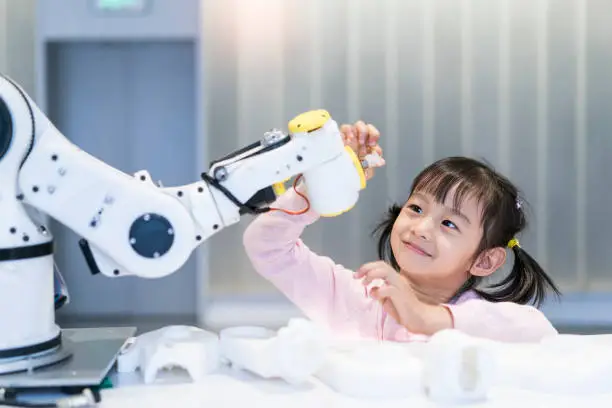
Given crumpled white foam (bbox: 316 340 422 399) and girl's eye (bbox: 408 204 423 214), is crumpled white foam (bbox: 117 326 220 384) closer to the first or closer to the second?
crumpled white foam (bbox: 316 340 422 399)

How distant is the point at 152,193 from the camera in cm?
96

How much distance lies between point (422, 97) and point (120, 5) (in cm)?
77

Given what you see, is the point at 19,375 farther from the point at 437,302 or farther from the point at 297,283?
the point at 437,302

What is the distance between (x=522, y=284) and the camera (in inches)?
61.4

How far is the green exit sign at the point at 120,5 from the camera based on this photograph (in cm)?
200

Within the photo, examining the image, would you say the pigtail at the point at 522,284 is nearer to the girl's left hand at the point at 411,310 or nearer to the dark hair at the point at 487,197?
the dark hair at the point at 487,197

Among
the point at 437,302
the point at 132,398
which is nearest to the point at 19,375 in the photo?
the point at 132,398

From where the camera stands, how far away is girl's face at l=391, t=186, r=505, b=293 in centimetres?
135

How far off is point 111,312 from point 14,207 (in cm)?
135

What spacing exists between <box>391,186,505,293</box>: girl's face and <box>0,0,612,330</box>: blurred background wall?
2.14 ft

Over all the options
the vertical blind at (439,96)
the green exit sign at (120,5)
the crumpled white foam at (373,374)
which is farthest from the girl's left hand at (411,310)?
the green exit sign at (120,5)

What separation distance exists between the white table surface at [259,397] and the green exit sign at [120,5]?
4.10 feet

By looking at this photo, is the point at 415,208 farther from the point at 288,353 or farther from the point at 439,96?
the point at 439,96

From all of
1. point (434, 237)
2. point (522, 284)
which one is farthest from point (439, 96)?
point (434, 237)
